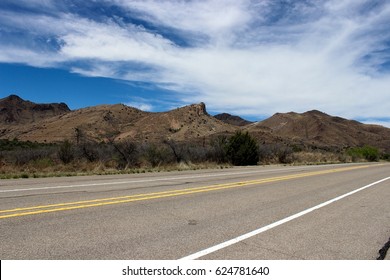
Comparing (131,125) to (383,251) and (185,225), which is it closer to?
(185,225)

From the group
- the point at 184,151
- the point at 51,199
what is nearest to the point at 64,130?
the point at 184,151

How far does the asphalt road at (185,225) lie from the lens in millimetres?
5879

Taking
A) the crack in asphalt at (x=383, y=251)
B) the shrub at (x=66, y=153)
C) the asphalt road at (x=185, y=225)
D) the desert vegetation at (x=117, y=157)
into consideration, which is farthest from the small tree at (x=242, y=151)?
the crack in asphalt at (x=383, y=251)

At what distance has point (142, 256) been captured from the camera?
5555 millimetres

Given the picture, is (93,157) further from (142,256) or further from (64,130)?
(64,130)

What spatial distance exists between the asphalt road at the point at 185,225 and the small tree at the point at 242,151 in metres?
27.1

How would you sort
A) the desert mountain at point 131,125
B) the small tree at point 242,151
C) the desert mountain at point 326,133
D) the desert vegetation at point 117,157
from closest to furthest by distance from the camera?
the desert vegetation at point 117,157
the small tree at point 242,151
the desert mountain at point 131,125
the desert mountain at point 326,133

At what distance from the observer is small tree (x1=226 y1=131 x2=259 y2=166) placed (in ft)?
130

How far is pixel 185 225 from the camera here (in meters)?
7.64

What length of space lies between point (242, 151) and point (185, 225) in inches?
1274

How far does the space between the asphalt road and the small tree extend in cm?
2714

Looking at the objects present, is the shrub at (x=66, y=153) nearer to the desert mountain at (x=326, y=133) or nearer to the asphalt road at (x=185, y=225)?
the asphalt road at (x=185, y=225)

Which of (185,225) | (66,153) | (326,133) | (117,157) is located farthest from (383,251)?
(326,133)

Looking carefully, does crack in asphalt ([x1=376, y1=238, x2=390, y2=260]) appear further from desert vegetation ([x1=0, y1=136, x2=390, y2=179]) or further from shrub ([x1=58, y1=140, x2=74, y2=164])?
shrub ([x1=58, y1=140, x2=74, y2=164])
